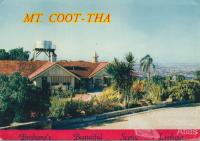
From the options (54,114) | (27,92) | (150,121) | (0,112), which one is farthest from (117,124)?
(0,112)

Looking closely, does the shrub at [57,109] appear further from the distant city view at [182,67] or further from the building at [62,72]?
the building at [62,72]

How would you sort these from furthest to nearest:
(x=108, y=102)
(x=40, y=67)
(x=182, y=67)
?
(x=40, y=67)
(x=108, y=102)
(x=182, y=67)

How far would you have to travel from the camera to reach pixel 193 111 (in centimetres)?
1203

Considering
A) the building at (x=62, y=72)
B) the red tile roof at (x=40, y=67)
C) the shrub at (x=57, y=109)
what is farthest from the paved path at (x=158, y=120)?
the red tile roof at (x=40, y=67)

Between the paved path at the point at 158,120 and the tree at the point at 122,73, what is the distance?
1.77 m

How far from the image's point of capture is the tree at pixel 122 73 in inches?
500

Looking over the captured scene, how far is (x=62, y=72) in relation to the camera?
63.3 feet

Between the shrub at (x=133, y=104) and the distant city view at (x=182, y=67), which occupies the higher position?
the distant city view at (x=182, y=67)

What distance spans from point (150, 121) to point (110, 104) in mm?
2307

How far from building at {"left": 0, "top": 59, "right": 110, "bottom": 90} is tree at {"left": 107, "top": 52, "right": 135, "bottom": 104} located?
344 cm

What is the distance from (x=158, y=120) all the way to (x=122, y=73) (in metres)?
3.22

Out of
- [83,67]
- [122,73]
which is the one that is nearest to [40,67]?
[83,67]

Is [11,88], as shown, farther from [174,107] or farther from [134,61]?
[174,107]

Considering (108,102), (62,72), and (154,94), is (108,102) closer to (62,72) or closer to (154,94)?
(154,94)
